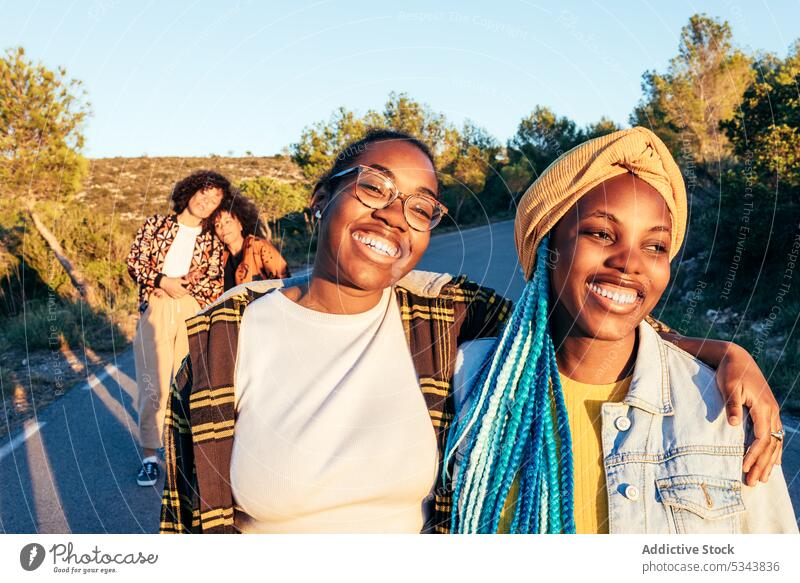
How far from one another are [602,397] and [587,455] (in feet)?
0.53

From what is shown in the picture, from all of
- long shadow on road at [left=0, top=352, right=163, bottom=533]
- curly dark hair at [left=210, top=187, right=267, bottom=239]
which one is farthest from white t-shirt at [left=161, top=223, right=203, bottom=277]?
long shadow on road at [left=0, top=352, right=163, bottom=533]

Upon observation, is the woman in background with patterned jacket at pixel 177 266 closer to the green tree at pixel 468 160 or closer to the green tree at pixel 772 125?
the green tree at pixel 468 160

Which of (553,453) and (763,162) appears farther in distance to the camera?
(763,162)

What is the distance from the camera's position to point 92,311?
10836mm

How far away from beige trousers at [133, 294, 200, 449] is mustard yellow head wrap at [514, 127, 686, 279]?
10.1ft

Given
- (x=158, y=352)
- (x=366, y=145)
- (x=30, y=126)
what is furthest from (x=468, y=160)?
(x=30, y=126)

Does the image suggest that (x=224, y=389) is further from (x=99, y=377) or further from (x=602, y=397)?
(x=99, y=377)

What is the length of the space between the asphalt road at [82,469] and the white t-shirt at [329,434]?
1188mm

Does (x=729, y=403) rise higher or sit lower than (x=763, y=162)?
lower

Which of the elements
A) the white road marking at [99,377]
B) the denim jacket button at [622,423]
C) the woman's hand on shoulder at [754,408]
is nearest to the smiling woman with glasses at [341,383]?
the denim jacket button at [622,423]

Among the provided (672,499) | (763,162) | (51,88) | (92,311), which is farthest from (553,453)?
(51,88)

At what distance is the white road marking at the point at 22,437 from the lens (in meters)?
5.07
